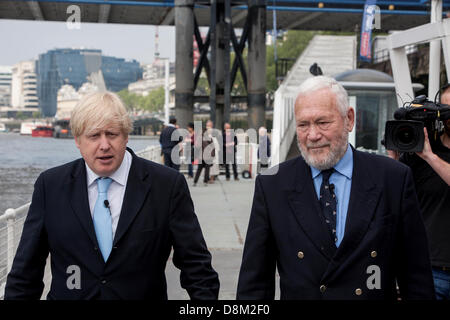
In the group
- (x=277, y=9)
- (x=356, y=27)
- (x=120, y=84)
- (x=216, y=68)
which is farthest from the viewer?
(x=120, y=84)

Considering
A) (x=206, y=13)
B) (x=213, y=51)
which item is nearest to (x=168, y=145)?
(x=213, y=51)

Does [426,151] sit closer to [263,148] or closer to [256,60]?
[263,148]

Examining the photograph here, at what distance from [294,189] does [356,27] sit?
127 feet


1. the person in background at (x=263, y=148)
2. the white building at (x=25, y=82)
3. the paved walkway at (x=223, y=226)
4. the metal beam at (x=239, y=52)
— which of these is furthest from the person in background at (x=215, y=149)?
the white building at (x=25, y=82)

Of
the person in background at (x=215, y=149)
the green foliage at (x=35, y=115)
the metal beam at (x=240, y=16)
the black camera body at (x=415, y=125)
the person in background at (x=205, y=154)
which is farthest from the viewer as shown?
the green foliage at (x=35, y=115)

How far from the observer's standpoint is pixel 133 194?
9.30 feet

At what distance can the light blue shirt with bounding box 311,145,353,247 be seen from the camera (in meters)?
2.73

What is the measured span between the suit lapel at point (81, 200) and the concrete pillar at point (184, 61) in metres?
17.5

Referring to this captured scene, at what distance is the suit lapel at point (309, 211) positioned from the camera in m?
2.66

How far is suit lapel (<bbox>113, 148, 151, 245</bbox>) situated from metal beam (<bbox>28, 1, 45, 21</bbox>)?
28279 mm

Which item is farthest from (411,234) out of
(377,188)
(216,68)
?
(216,68)

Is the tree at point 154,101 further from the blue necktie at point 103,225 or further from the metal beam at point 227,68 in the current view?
the blue necktie at point 103,225

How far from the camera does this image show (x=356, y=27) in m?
39.8
